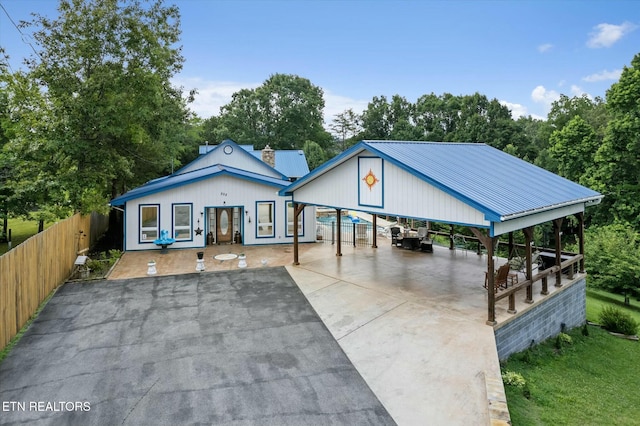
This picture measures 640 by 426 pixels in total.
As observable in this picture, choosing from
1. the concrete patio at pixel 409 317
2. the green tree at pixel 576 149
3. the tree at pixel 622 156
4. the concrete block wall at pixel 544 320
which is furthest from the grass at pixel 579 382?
the green tree at pixel 576 149

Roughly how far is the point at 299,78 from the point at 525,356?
51.6m

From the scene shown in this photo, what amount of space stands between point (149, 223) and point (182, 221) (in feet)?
4.29

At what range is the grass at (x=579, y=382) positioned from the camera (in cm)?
603

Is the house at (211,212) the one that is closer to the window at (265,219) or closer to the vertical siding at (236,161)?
the window at (265,219)

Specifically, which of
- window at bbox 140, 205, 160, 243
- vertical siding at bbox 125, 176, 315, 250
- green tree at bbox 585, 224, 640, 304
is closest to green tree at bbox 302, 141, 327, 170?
vertical siding at bbox 125, 176, 315, 250

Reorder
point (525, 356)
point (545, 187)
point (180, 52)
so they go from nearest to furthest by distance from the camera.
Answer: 1. point (525, 356)
2. point (545, 187)
3. point (180, 52)

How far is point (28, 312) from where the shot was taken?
8.45 metres

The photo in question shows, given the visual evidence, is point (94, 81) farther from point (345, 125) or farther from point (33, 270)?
point (345, 125)

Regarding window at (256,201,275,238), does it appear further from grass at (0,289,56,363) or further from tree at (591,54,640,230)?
tree at (591,54,640,230)

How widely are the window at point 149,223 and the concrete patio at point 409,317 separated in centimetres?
92

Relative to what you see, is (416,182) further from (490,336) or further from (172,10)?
(172,10)

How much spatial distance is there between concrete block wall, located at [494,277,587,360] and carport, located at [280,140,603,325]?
350mm

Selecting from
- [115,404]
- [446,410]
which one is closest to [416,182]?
[446,410]

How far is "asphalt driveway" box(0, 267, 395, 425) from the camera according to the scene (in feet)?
17.0
